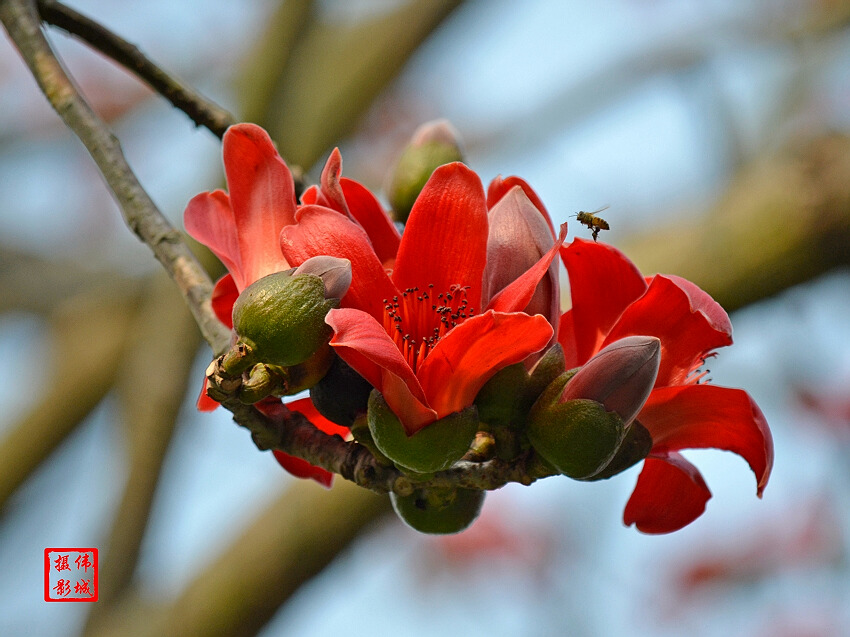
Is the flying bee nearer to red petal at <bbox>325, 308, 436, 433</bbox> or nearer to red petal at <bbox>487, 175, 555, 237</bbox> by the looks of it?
red petal at <bbox>487, 175, 555, 237</bbox>

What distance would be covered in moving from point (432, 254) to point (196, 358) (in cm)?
169

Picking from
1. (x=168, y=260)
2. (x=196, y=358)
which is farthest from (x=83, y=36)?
(x=196, y=358)

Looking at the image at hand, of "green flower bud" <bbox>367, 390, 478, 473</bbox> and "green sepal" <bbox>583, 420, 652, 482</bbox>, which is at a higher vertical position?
"green flower bud" <bbox>367, 390, 478, 473</bbox>

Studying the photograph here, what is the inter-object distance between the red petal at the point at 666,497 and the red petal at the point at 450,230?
0.74 ft

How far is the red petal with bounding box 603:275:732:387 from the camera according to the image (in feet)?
2.26

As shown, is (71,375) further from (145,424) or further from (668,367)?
(668,367)

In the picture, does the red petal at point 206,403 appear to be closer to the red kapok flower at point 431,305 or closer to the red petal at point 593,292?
the red kapok flower at point 431,305

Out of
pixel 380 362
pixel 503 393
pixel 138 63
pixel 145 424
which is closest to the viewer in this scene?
pixel 380 362

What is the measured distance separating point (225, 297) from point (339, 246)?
0.62 ft

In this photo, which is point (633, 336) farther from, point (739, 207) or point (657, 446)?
point (739, 207)

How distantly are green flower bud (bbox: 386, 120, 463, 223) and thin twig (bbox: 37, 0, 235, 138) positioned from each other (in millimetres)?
182

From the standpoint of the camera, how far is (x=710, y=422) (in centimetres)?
73

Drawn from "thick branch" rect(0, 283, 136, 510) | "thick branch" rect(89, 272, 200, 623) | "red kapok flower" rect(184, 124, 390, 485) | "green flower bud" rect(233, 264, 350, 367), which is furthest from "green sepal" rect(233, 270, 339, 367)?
"thick branch" rect(0, 283, 136, 510)

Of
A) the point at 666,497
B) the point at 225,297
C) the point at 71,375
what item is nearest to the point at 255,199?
the point at 225,297
